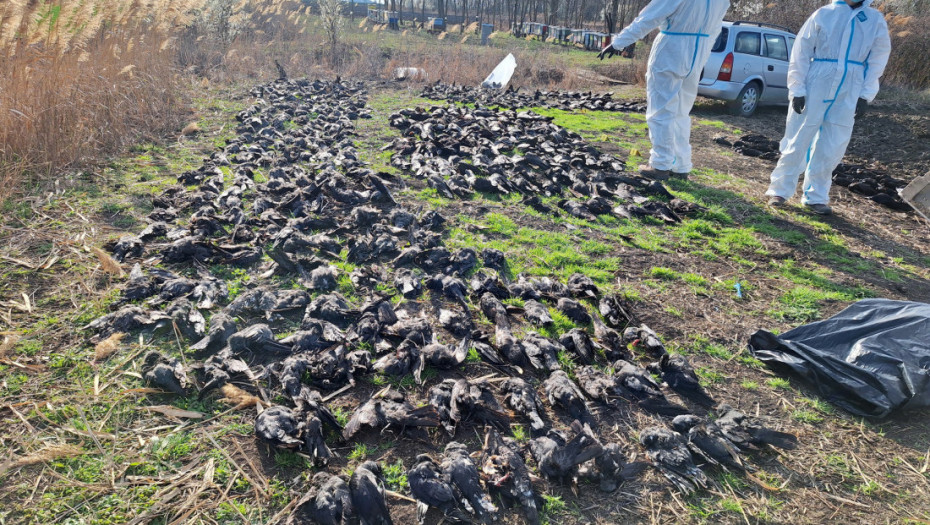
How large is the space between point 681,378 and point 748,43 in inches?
495

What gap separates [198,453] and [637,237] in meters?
5.13

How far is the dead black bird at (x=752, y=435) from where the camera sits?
308cm

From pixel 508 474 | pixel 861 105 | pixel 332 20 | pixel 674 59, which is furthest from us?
pixel 332 20

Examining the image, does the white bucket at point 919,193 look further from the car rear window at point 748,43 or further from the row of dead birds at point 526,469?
the car rear window at point 748,43

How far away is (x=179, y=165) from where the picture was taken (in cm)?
751

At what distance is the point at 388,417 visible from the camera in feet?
9.99

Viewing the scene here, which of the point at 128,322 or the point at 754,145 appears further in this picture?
the point at 754,145

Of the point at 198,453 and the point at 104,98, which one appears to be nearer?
the point at 198,453

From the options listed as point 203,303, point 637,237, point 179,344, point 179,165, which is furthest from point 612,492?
point 179,165

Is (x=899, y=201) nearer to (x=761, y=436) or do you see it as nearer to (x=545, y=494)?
(x=761, y=436)

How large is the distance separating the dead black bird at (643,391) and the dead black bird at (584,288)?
1.06m

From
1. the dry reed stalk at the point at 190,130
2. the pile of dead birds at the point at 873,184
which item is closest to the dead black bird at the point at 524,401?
the pile of dead birds at the point at 873,184

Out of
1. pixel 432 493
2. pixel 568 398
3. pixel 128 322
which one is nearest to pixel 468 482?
pixel 432 493

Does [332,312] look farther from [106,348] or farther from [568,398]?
[568,398]
